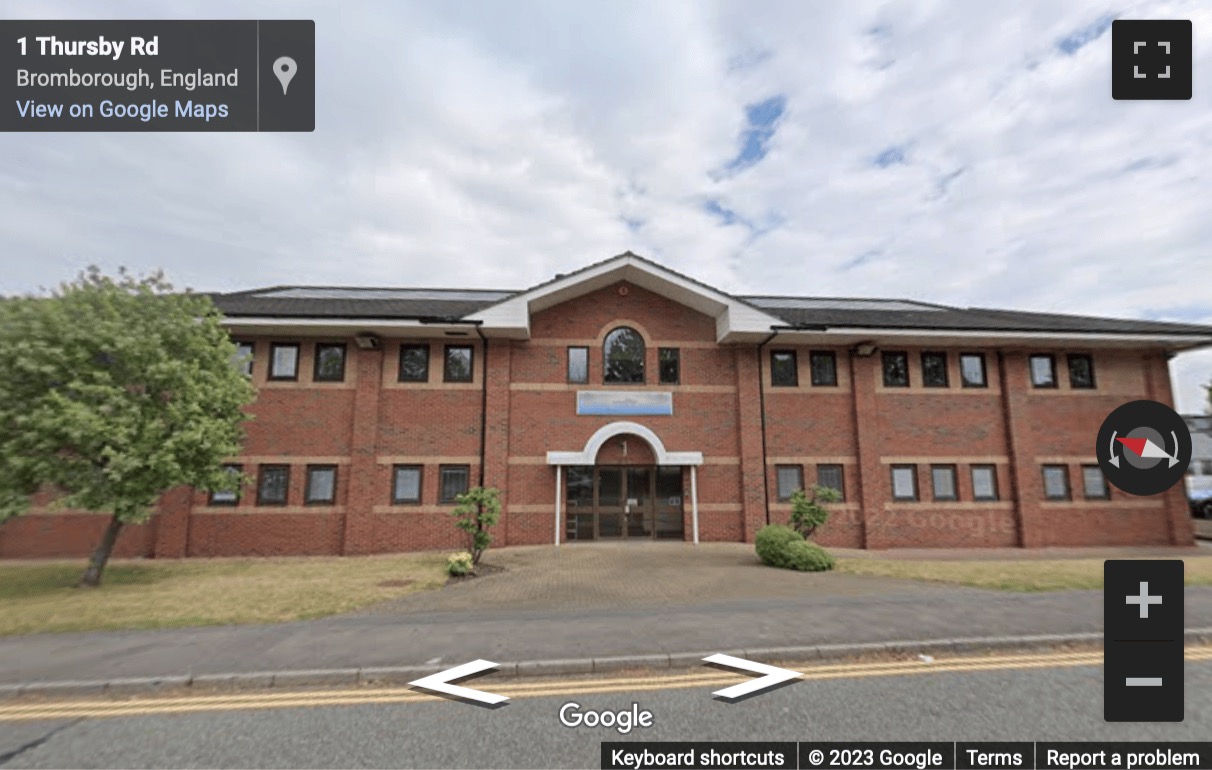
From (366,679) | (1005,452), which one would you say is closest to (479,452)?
(366,679)

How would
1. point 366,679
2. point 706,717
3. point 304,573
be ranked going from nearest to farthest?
point 706,717, point 366,679, point 304,573

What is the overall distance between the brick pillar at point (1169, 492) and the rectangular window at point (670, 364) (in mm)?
14991

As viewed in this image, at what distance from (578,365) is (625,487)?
158 inches

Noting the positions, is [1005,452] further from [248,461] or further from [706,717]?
[248,461]

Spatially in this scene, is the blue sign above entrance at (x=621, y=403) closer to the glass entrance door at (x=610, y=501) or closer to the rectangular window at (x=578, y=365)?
the rectangular window at (x=578, y=365)

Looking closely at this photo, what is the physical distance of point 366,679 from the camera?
5.59 m

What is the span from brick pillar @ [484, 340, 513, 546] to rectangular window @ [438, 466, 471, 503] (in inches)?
25.8

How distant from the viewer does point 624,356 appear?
17.0 metres

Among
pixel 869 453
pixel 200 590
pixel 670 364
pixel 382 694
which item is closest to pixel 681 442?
pixel 670 364

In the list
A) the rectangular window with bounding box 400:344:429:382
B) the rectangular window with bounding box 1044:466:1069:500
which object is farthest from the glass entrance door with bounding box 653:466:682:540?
the rectangular window with bounding box 1044:466:1069:500

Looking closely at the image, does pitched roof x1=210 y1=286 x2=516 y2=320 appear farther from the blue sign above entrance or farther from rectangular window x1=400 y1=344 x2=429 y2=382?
the blue sign above entrance

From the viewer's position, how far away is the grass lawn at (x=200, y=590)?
7938mm

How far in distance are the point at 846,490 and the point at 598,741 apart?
1461 cm

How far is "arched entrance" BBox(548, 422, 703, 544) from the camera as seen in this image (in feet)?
52.5
